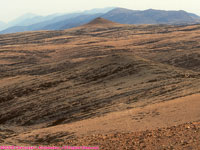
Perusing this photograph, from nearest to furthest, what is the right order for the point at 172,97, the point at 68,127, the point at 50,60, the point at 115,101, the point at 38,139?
the point at 38,139
the point at 68,127
the point at 172,97
the point at 115,101
the point at 50,60

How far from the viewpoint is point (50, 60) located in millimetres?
45188

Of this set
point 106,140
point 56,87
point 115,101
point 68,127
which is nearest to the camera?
point 106,140

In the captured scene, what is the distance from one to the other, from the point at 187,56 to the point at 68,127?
86.5 ft

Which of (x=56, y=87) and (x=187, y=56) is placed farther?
(x=187, y=56)

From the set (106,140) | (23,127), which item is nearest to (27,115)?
(23,127)

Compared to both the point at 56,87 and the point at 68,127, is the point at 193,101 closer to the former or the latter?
the point at 68,127

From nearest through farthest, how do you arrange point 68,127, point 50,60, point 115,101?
point 68,127
point 115,101
point 50,60

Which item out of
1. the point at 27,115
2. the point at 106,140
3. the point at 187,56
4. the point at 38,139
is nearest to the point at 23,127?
the point at 27,115

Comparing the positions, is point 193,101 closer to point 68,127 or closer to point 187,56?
point 68,127

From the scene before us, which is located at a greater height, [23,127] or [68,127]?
[68,127]

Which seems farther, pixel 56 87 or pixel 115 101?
pixel 56 87

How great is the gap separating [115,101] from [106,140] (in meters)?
7.55

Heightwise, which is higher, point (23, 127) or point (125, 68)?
point (125, 68)

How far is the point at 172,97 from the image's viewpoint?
16219mm
